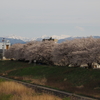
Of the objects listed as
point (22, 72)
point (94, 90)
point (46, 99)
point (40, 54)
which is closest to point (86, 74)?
point (94, 90)

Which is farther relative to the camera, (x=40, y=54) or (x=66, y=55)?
(x=40, y=54)

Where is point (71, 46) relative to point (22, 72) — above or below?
above

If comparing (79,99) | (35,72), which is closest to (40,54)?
(35,72)

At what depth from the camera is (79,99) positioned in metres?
20.8

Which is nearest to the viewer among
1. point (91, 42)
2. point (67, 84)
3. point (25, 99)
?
point (25, 99)

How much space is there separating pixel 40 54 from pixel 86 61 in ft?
77.5

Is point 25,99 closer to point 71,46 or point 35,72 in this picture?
point 35,72

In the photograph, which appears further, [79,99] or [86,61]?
[86,61]

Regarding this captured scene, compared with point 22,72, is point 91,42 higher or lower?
higher

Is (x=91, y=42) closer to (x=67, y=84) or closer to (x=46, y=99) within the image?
A: (x=67, y=84)

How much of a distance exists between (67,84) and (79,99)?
12449 mm

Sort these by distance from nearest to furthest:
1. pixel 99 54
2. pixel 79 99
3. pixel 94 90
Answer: pixel 79 99 → pixel 94 90 → pixel 99 54

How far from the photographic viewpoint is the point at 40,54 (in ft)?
232

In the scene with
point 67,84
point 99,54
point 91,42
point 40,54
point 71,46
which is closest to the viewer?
point 67,84
